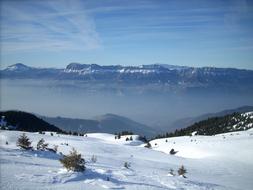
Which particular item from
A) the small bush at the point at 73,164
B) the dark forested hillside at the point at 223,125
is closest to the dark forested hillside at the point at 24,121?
the dark forested hillside at the point at 223,125

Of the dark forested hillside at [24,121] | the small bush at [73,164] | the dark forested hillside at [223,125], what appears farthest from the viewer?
the dark forested hillside at [223,125]

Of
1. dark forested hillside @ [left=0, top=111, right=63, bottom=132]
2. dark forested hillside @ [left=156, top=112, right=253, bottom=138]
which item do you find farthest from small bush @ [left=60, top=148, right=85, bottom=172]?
dark forested hillside @ [left=156, top=112, right=253, bottom=138]

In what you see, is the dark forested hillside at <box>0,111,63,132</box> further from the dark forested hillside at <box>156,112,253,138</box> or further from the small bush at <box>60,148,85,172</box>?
the small bush at <box>60,148,85,172</box>

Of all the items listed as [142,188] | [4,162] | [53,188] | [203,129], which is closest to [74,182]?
[53,188]

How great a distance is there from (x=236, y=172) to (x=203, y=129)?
53.2m

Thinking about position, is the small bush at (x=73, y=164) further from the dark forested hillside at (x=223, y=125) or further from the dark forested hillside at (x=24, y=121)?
the dark forested hillside at (x=223, y=125)

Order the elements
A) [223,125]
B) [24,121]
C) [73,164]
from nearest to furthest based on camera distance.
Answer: [73,164] → [24,121] → [223,125]

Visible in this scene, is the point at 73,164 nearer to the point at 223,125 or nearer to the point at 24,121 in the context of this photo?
the point at 24,121

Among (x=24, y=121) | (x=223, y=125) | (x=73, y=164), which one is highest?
(x=223, y=125)

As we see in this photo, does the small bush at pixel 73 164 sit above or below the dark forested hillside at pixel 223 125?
below

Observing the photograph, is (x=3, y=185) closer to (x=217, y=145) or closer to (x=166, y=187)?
(x=166, y=187)

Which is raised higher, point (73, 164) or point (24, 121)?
point (24, 121)

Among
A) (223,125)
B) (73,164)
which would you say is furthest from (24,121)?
(73,164)

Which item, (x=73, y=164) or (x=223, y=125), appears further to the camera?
(x=223, y=125)
